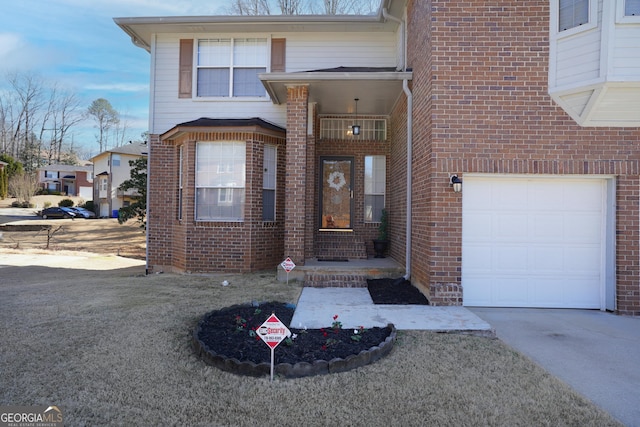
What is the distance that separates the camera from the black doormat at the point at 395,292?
18.8 feet

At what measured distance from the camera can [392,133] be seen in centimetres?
921

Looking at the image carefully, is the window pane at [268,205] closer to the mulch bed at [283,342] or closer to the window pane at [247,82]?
the window pane at [247,82]

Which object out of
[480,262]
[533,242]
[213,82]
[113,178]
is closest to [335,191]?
[213,82]

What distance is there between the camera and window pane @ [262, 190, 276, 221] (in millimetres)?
8516

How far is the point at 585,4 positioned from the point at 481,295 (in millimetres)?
4304

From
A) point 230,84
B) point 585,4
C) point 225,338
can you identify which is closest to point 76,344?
point 225,338

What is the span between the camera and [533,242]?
5699mm

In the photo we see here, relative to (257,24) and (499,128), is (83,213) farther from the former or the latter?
(499,128)

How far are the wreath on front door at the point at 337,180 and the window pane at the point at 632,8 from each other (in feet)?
19.8

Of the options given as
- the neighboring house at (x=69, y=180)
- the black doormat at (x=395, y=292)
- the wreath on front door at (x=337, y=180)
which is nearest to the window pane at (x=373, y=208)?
the wreath on front door at (x=337, y=180)

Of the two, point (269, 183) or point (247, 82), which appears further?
point (247, 82)

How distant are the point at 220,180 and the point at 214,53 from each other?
327 centimetres

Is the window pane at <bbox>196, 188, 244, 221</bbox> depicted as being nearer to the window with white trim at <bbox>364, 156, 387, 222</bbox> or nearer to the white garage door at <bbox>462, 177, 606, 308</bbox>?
the window with white trim at <bbox>364, 156, 387, 222</bbox>

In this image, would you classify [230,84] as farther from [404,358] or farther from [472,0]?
[404,358]
